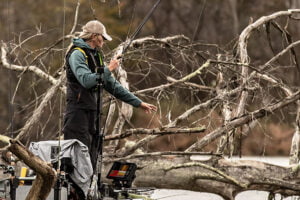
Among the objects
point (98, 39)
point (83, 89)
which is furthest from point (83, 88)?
point (98, 39)

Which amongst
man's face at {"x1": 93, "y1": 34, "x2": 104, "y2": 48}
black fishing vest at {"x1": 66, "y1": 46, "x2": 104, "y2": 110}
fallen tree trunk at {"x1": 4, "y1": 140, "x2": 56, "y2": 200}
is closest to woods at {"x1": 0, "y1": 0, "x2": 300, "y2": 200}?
man's face at {"x1": 93, "y1": 34, "x2": 104, "y2": 48}

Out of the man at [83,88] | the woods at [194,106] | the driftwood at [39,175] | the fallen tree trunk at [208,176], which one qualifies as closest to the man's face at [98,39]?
the man at [83,88]

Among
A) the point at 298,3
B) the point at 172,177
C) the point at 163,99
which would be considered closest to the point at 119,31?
the point at 298,3

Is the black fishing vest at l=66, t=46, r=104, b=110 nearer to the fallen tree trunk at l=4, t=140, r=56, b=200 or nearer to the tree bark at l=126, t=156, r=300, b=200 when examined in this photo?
the fallen tree trunk at l=4, t=140, r=56, b=200

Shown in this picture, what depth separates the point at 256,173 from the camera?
9586mm

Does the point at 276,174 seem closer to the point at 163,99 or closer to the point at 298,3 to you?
the point at 163,99

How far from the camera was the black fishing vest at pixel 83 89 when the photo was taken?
7676 mm

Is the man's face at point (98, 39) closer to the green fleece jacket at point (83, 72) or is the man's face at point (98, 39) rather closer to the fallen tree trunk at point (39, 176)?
the green fleece jacket at point (83, 72)

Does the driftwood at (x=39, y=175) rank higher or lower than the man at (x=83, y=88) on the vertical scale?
lower

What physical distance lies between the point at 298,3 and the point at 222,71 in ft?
57.7

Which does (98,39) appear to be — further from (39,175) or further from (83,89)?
(39,175)

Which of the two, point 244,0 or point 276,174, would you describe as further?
point 244,0

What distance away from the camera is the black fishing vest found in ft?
25.2

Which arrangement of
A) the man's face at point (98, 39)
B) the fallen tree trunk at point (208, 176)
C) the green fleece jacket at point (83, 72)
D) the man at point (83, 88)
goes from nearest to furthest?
the green fleece jacket at point (83, 72)
the man at point (83, 88)
the man's face at point (98, 39)
the fallen tree trunk at point (208, 176)
